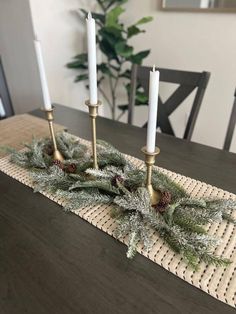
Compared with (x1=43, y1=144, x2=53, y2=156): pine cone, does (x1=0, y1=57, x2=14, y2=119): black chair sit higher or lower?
lower

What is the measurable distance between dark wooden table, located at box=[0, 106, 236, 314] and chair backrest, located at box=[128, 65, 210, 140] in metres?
0.53

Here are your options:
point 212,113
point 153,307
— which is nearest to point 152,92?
point 153,307

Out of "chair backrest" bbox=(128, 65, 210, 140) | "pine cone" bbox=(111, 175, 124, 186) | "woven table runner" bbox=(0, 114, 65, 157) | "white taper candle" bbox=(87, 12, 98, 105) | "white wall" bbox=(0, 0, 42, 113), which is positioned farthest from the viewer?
"white wall" bbox=(0, 0, 42, 113)

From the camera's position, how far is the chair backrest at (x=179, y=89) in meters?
1.25

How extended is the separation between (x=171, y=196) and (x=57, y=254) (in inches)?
13.3

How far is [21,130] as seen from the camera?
49.3 inches

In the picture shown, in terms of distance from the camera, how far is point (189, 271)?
1.81 feet

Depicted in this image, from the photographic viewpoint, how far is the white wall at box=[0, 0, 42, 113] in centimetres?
185

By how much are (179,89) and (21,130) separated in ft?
2.69

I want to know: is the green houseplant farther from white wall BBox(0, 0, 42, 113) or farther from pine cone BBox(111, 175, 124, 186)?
pine cone BBox(111, 175, 124, 186)

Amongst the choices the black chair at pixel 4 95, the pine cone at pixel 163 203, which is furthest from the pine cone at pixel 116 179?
the black chair at pixel 4 95

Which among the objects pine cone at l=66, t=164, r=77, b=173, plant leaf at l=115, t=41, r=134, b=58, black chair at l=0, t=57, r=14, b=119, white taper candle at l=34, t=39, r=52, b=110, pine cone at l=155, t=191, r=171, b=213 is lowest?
black chair at l=0, t=57, r=14, b=119

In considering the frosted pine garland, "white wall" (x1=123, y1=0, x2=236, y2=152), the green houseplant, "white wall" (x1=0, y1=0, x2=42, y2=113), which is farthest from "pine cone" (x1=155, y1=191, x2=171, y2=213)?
"white wall" (x1=0, y1=0, x2=42, y2=113)

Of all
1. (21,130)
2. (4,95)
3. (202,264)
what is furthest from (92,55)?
(4,95)
